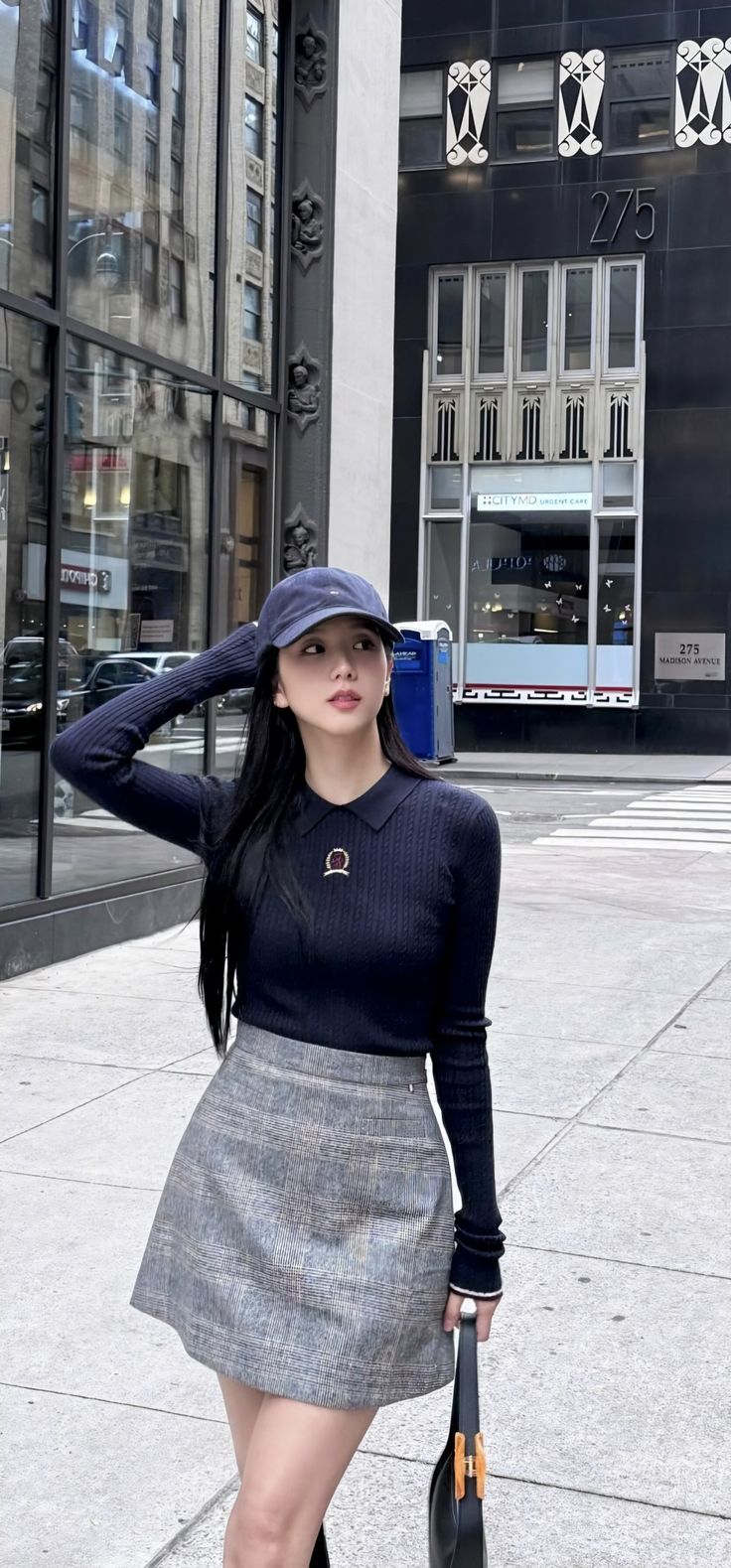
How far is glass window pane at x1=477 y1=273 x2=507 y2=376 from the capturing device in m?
29.9

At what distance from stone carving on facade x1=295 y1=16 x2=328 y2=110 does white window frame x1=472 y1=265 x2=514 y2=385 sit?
19225 mm

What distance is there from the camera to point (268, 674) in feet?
7.66

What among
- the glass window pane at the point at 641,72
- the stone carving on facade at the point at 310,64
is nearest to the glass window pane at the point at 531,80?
the glass window pane at the point at 641,72

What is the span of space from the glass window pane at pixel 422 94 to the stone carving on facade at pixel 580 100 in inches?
87.7

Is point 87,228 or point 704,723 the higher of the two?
point 87,228

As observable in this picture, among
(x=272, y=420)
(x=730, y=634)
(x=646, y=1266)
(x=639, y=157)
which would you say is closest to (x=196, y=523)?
(x=272, y=420)

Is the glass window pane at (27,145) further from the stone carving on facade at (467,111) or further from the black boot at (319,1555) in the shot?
the stone carving on facade at (467,111)

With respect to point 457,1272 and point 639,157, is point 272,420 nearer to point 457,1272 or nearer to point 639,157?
point 457,1272

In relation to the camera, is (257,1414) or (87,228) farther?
(87,228)

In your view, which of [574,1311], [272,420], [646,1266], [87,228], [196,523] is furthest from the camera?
[272,420]

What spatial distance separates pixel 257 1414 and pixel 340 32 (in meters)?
10.6

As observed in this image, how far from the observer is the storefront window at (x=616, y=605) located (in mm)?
29203

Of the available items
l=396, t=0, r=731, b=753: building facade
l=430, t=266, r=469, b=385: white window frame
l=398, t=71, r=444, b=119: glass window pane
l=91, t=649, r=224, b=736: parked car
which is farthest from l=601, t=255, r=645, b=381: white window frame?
l=91, t=649, r=224, b=736: parked car

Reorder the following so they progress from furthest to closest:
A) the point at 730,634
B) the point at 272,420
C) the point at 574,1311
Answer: the point at 730,634
the point at 272,420
the point at 574,1311
